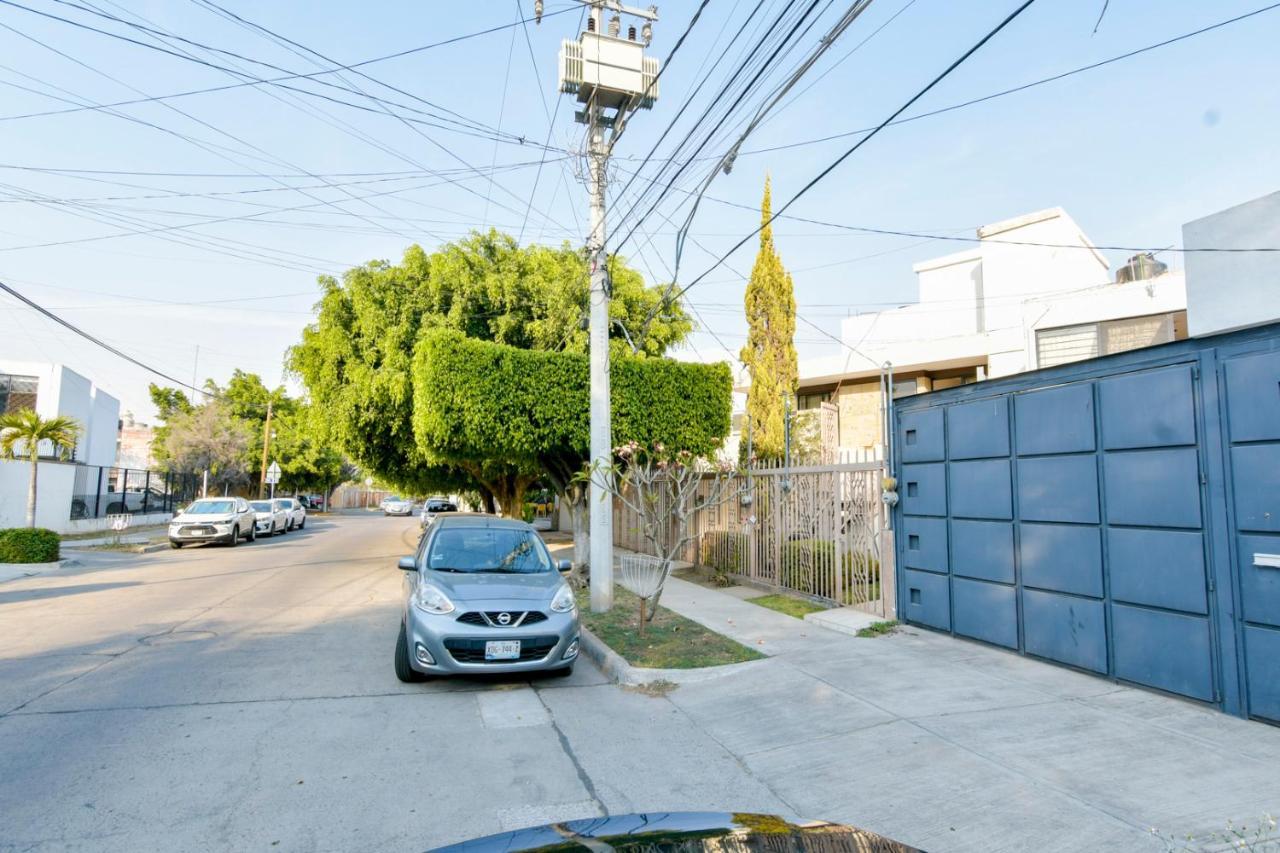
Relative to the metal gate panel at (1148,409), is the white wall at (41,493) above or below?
below

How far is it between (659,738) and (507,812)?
1.63 metres

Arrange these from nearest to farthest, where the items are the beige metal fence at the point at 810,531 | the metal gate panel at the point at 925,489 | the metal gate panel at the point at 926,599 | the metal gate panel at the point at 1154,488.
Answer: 1. the metal gate panel at the point at 1154,488
2. the metal gate panel at the point at 926,599
3. the metal gate panel at the point at 925,489
4. the beige metal fence at the point at 810,531

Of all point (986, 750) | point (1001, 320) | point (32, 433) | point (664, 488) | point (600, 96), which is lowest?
point (986, 750)

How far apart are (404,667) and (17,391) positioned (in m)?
36.2

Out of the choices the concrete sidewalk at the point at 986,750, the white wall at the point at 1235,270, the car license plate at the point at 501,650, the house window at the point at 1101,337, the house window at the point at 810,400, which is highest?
the house window at the point at 1101,337

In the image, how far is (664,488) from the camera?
1434cm

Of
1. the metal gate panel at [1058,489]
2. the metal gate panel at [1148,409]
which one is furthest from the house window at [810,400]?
the metal gate panel at [1148,409]

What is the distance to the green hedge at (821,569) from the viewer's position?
390 inches

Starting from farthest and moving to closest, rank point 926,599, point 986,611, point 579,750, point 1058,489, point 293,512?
point 293,512, point 926,599, point 986,611, point 1058,489, point 579,750

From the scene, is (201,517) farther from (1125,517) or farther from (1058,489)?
(1125,517)

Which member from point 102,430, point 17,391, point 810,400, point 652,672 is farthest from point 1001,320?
point 102,430

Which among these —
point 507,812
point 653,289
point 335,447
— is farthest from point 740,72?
point 335,447

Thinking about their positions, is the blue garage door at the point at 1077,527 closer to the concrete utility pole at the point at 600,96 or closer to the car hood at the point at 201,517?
the concrete utility pole at the point at 600,96

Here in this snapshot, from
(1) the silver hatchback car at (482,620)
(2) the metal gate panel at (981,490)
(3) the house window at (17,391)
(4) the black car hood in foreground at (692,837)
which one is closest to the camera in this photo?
(4) the black car hood in foreground at (692,837)
